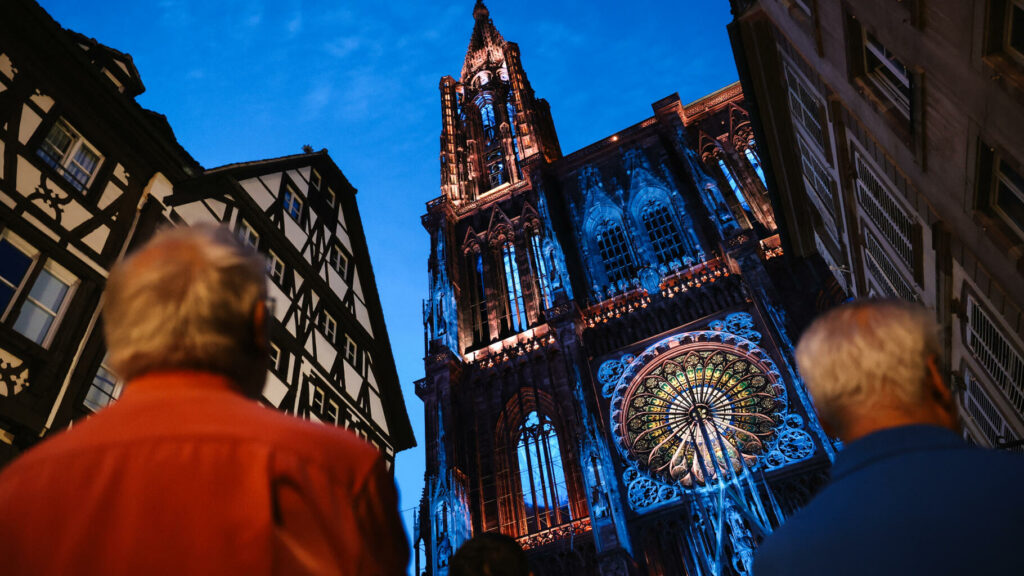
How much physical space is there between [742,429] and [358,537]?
Answer: 19127 millimetres

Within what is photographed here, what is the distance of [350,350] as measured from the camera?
1575 cm

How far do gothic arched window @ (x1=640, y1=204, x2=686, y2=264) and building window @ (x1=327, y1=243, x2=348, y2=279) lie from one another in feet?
40.8

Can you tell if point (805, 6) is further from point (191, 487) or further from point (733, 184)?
point (733, 184)

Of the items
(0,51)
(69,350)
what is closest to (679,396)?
(69,350)

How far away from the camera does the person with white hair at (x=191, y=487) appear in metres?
1.18

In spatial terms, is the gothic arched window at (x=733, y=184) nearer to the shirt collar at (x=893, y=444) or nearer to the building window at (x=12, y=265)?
the building window at (x=12, y=265)

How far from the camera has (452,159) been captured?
33.4m

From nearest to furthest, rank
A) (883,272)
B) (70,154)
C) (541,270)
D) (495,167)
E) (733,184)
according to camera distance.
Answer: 1. (70,154)
2. (883,272)
3. (733,184)
4. (541,270)
5. (495,167)

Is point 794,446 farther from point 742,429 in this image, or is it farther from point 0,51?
point 0,51

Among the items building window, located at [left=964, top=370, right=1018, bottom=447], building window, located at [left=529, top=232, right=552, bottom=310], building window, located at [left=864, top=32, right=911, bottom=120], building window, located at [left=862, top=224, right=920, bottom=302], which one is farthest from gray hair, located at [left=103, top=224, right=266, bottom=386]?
building window, located at [left=529, top=232, right=552, bottom=310]

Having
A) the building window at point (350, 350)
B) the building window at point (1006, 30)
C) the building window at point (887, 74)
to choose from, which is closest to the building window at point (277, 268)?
the building window at point (350, 350)

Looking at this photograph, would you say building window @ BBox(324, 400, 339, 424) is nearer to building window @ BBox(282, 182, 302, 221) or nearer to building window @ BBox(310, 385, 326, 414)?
building window @ BBox(310, 385, 326, 414)

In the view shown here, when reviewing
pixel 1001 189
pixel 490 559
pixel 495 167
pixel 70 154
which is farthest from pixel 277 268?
pixel 495 167

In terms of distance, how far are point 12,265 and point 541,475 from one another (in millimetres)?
16281
